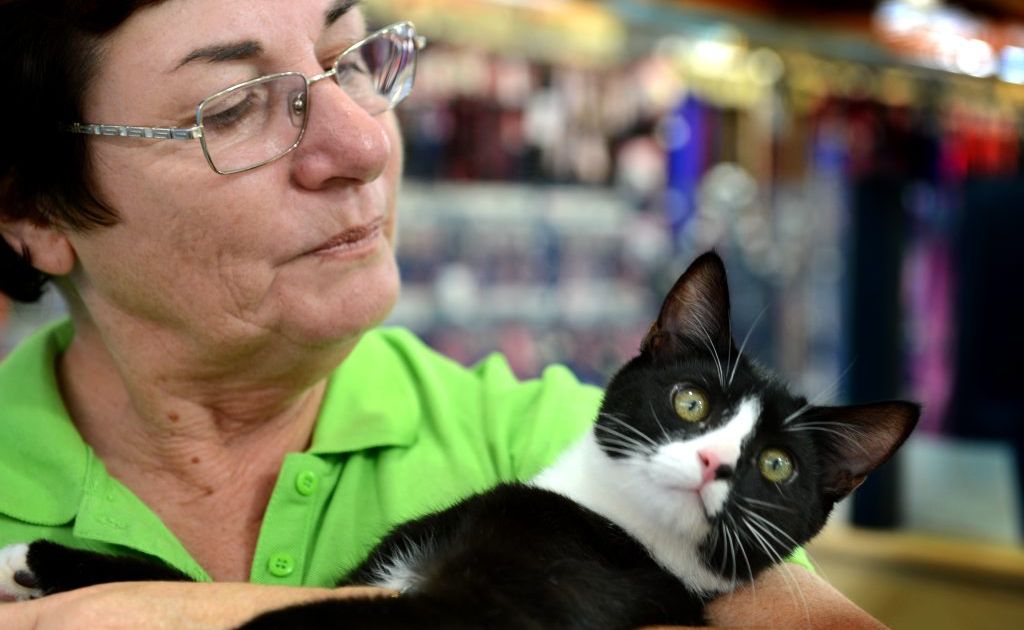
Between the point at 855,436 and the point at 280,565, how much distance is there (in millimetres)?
717

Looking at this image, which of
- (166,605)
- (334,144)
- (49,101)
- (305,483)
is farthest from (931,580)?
(49,101)

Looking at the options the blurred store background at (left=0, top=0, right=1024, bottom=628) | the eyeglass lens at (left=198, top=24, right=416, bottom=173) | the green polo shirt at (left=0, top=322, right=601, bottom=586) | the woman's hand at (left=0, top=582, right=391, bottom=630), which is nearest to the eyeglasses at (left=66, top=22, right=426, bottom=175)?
the eyeglass lens at (left=198, top=24, right=416, bottom=173)

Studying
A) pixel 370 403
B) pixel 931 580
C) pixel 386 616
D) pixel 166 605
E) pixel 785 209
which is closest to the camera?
pixel 386 616

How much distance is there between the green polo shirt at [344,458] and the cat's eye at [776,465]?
167 millimetres

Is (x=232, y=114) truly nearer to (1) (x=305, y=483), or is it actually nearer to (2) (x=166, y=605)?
(1) (x=305, y=483)

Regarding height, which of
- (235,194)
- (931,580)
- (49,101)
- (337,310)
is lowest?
(931,580)

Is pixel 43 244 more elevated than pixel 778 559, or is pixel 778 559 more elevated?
pixel 43 244

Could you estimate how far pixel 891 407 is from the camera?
3.93ft

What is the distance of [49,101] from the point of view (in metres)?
1.31

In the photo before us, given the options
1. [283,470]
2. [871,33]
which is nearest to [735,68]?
[871,33]

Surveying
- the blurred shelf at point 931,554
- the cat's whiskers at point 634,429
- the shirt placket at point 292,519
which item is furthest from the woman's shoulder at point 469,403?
the blurred shelf at point 931,554

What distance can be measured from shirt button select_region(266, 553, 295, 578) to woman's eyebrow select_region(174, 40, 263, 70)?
61 cm

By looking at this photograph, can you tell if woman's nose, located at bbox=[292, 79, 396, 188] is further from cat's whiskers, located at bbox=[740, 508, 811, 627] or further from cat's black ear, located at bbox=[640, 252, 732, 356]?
cat's whiskers, located at bbox=[740, 508, 811, 627]

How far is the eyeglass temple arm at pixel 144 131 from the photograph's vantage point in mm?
1278
